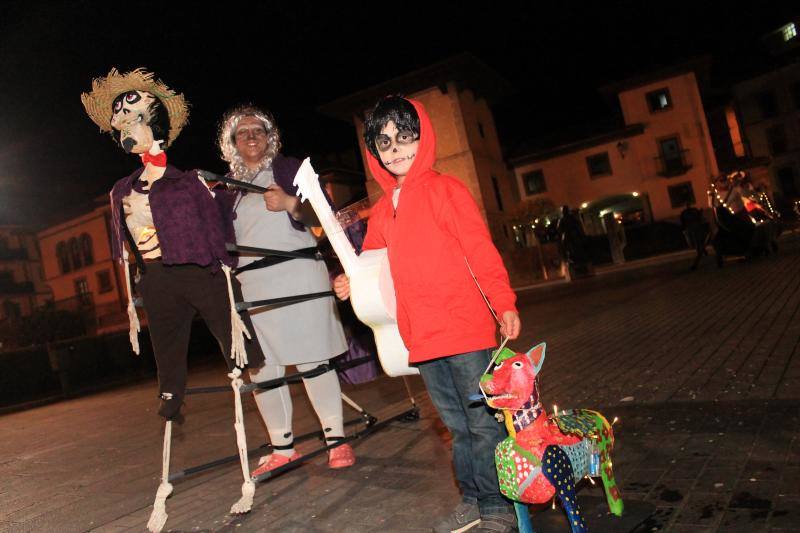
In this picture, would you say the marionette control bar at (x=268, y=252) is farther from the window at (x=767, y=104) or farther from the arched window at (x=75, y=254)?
the window at (x=767, y=104)

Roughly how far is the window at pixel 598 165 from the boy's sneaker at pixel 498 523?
125 ft

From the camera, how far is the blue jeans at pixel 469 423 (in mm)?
2535

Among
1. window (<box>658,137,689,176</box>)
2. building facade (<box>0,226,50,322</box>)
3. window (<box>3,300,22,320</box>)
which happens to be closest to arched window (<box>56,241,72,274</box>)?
building facade (<box>0,226,50,322</box>)

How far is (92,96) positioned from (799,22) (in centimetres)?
6069

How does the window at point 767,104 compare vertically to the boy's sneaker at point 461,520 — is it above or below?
above

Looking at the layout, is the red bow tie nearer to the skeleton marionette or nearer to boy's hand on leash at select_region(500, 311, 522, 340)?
the skeleton marionette

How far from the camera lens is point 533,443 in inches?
84.6

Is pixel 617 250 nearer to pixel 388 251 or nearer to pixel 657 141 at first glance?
pixel 657 141

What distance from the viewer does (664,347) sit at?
580cm

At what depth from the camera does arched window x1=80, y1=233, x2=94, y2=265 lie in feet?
135

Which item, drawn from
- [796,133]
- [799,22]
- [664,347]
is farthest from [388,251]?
[799,22]

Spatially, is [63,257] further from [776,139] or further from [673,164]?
[776,139]

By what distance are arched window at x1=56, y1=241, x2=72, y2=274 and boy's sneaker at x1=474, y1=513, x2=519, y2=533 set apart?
47.3 m

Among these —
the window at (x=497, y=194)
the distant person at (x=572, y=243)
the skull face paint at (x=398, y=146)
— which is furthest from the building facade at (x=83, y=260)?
the skull face paint at (x=398, y=146)
